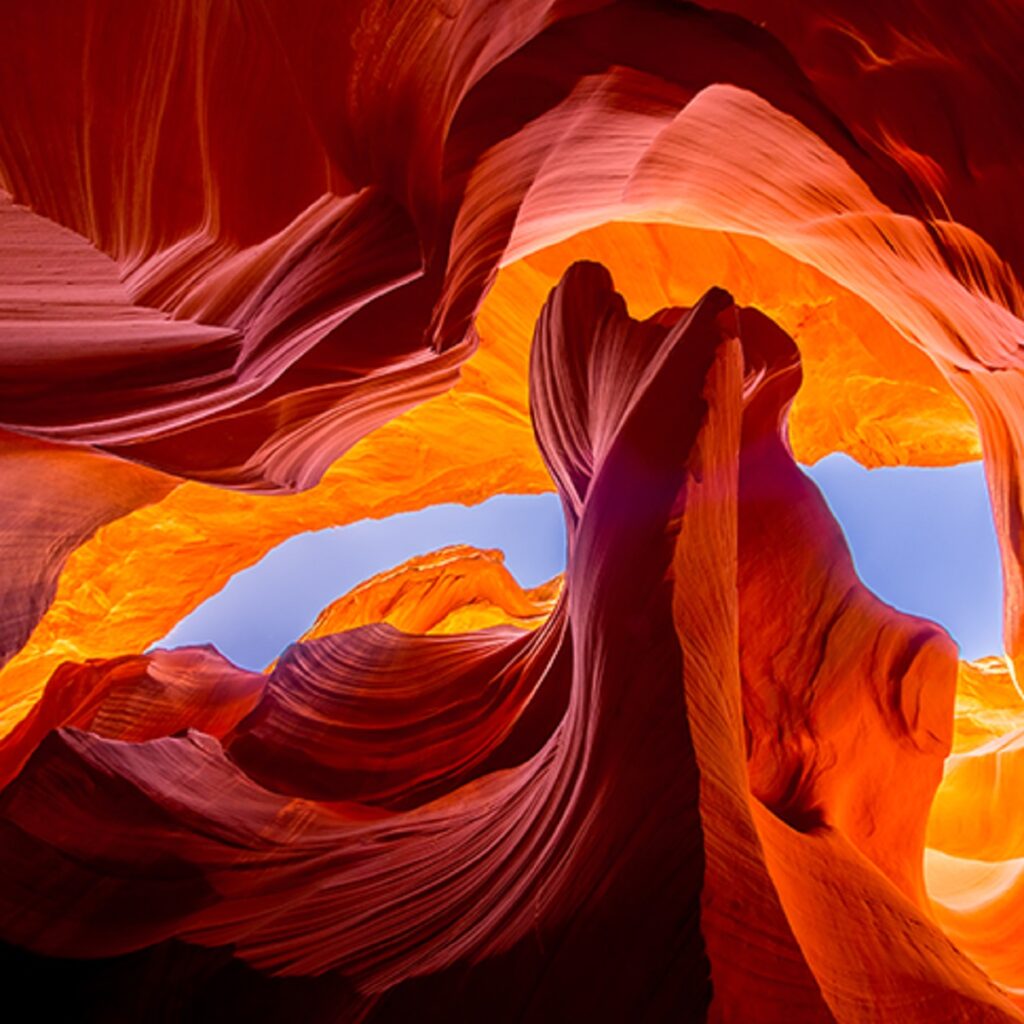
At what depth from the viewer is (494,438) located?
859 centimetres

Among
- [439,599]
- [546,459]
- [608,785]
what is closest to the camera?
[608,785]

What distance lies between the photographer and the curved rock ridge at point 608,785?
191cm

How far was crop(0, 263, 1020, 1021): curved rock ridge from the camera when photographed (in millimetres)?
1906

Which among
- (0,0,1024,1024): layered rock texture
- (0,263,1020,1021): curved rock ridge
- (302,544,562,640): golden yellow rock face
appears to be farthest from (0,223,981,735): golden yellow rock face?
(0,263,1020,1021): curved rock ridge

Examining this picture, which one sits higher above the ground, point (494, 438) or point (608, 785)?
point (494, 438)

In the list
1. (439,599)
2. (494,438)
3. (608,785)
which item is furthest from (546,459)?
(439,599)

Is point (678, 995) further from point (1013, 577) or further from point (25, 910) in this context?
point (1013, 577)

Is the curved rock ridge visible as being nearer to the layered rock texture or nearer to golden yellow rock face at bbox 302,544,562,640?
the layered rock texture

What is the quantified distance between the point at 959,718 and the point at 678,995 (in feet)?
28.1

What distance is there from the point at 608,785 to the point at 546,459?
8.38ft

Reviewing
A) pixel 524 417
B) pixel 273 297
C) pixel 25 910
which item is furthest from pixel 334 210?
pixel 524 417

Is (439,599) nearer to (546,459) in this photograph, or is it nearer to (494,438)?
(494,438)

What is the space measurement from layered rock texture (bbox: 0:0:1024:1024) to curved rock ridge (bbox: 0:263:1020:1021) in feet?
0.06

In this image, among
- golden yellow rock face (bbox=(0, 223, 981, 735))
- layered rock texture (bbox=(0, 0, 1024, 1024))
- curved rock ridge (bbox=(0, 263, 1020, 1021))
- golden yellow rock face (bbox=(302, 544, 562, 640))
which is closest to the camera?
curved rock ridge (bbox=(0, 263, 1020, 1021))
